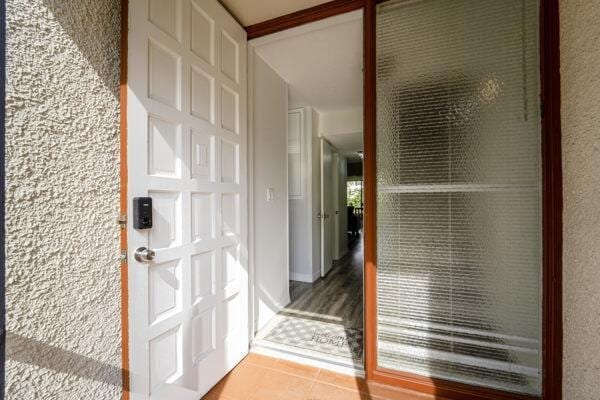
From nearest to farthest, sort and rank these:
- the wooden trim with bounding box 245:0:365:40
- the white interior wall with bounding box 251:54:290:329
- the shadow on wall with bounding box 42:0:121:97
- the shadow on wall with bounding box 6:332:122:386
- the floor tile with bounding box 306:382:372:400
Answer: the shadow on wall with bounding box 6:332:122:386, the shadow on wall with bounding box 42:0:121:97, the floor tile with bounding box 306:382:372:400, the wooden trim with bounding box 245:0:365:40, the white interior wall with bounding box 251:54:290:329

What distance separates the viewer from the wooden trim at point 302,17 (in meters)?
1.72

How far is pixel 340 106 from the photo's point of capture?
3.71 metres

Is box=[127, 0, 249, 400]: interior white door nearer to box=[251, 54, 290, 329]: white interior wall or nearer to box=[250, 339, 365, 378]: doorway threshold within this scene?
box=[250, 339, 365, 378]: doorway threshold

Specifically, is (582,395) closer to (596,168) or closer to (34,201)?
(596,168)

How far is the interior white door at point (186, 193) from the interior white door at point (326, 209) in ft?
7.32

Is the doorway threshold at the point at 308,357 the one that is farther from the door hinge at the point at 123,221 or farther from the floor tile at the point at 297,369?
the door hinge at the point at 123,221

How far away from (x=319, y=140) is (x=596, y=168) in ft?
10.6

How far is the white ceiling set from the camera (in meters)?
1.91

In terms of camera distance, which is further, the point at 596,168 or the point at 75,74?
the point at 596,168

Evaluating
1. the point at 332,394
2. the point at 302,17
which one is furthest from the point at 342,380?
the point at 302,17

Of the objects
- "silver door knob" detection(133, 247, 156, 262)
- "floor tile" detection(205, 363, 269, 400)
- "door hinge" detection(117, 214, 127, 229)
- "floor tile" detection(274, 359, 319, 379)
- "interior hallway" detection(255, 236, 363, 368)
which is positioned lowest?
"floor tile" detection(274, 359, 319, 379)

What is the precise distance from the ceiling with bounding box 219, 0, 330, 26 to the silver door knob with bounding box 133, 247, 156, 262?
5.33 feet

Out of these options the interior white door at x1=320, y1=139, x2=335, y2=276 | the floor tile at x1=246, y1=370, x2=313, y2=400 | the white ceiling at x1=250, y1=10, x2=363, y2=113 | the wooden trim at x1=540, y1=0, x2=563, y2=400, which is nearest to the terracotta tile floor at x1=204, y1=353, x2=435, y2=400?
the floor tile at x1=246, y1=370, x2=313, y2=400

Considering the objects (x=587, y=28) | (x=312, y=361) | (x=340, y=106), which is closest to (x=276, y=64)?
(x=340, y=106)
